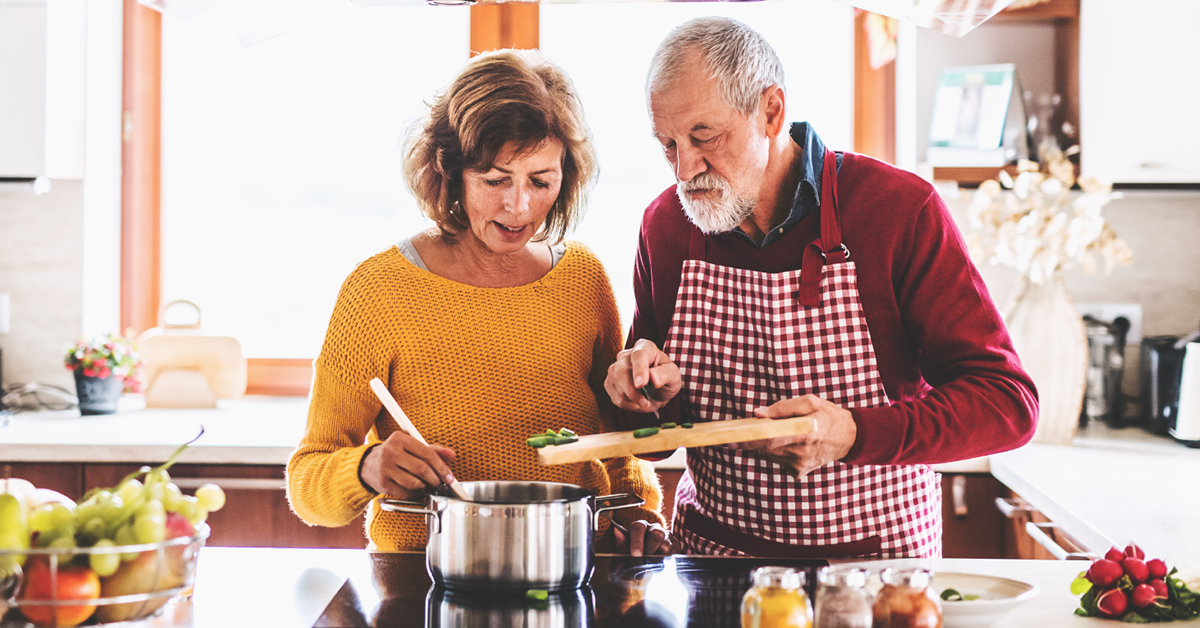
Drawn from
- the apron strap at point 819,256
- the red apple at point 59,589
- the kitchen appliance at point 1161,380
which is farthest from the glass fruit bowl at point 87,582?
the kitchen appliance at point 1161,380

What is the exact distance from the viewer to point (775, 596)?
886 mm

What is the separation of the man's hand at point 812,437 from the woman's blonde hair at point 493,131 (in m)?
0.57

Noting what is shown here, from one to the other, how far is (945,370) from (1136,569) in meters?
0.37

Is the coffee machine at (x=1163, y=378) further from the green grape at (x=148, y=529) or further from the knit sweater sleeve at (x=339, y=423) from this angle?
the green grape at (x=148, y=529)

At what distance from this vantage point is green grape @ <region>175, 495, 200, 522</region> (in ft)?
3.28

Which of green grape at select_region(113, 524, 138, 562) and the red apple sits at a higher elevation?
green grape at select_region(113, 524, 138, 562)

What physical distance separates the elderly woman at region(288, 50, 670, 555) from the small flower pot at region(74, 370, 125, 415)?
144 cm

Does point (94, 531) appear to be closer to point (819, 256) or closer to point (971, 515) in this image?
point (819, 256)

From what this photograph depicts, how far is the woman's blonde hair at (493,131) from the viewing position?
1.46 meters

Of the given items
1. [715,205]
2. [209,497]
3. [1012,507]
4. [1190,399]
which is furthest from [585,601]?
[1190,399]

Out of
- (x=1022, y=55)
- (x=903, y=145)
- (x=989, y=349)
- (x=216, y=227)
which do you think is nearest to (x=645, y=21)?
(x=903, y=145)

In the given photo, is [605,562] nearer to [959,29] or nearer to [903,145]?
[959,29]

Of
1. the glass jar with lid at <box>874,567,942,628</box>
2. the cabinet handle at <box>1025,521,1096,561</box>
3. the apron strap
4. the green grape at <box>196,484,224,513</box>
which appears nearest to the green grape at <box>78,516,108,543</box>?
the green grape at <box>196,484,224,513</box>

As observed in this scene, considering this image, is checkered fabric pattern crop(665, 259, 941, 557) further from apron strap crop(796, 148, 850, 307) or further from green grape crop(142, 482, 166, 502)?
green grape crop(142, 482, 166, 502)
